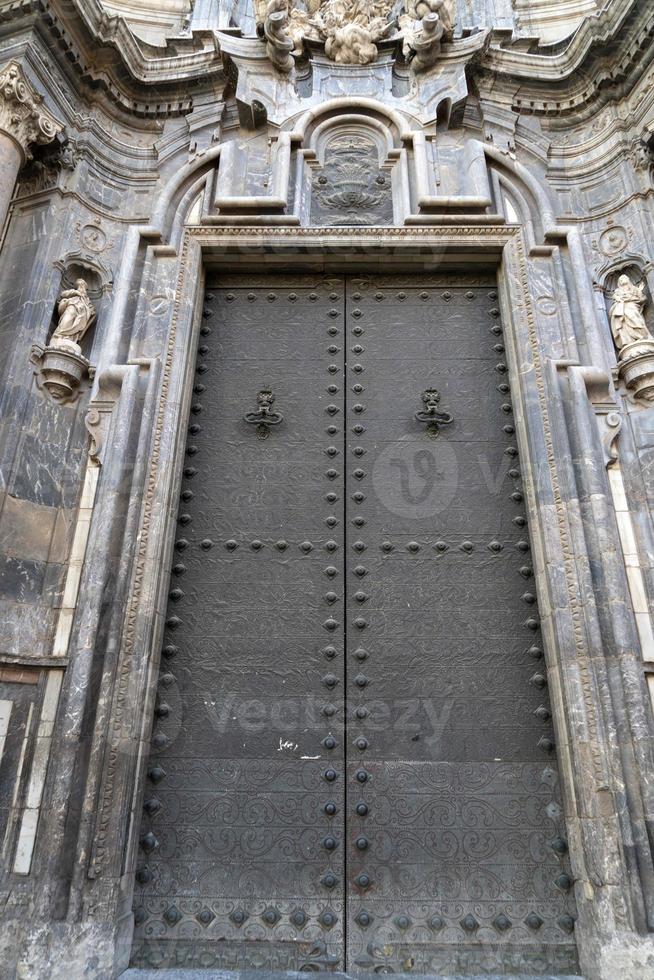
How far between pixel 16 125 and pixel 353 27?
386cm

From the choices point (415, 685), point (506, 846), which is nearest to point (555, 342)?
point (415, 685)

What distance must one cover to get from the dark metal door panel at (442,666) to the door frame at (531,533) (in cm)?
22

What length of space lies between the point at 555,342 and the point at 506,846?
403cm

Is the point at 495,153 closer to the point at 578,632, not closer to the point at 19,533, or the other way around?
the point at 578,632

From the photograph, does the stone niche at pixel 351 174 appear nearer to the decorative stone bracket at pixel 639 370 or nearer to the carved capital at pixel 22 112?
the carved capital at pixel 22 112

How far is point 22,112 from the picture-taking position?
6.21m

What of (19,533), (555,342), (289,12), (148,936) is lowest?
(148,936)

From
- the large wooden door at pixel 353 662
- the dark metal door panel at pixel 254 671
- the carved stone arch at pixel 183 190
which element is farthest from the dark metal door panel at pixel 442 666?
the carved stone arch at pixel 183 190

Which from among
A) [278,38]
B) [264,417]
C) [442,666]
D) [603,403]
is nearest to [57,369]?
[264,417]

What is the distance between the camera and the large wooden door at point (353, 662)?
4559 mm

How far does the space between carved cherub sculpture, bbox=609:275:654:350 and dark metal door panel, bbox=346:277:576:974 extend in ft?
3.36

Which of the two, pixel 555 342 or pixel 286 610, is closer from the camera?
pixel 286 610

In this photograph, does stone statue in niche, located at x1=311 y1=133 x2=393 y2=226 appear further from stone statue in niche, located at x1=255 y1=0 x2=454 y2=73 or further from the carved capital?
the carved capital

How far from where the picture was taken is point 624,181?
678cm
